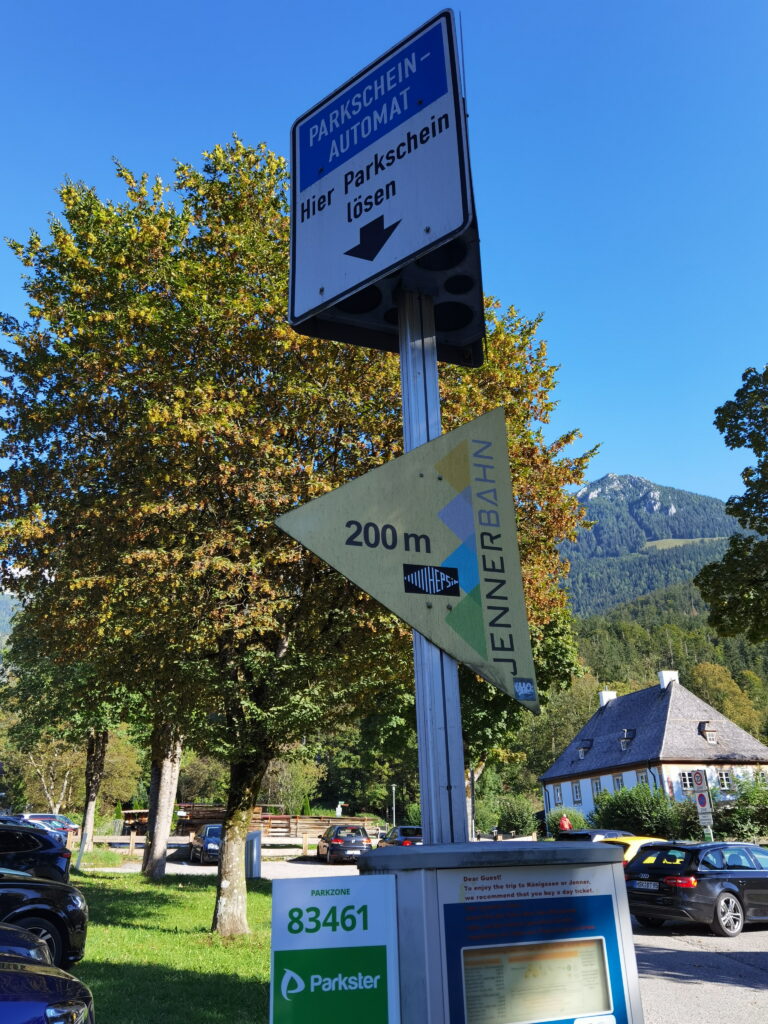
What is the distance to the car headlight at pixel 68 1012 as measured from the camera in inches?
156

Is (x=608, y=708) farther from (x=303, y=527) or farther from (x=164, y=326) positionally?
(x=303, y=527)

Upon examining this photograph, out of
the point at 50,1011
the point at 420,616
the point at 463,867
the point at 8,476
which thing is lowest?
the point at 50,1011

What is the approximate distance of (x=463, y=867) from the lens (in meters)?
2.36

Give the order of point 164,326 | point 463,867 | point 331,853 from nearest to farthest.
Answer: point 463,867 → point 164,326 → point 331,853

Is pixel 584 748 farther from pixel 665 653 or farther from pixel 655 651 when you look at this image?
pixel 655 651

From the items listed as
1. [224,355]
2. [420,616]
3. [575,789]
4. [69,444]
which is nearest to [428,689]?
[420,616]

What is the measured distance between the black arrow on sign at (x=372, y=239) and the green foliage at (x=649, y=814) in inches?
1285

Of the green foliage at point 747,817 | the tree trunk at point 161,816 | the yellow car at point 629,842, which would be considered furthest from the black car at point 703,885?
the green foliage at point 747,817

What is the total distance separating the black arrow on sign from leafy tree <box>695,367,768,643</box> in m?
16.3

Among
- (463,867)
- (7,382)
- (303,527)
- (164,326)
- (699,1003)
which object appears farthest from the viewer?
(7,382)

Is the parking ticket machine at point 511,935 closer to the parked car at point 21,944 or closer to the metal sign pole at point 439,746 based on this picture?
the metal sign pole at point 439,746

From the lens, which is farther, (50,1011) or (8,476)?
(8,476)

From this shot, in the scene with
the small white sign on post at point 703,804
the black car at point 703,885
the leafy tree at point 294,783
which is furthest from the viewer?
the leafy tree at point 294,783

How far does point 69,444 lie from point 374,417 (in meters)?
4.80
